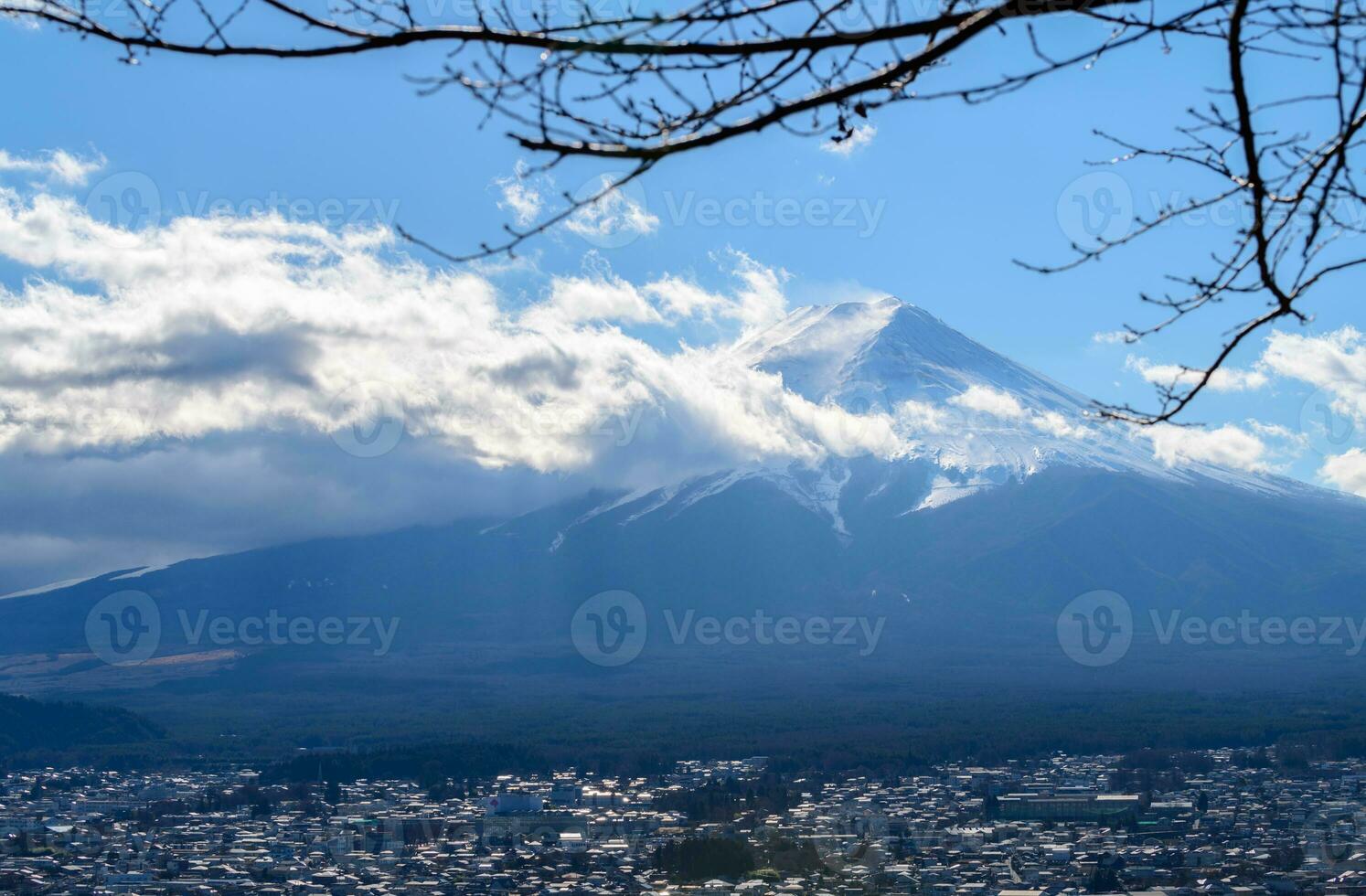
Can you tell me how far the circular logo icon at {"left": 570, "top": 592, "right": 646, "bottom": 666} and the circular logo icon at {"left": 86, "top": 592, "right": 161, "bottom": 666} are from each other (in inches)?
1187

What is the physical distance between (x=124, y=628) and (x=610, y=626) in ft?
134

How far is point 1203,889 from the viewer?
635 inches

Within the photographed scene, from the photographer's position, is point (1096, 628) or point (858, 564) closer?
point (1096, 628)

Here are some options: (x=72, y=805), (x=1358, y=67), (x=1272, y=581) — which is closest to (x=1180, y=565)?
(x=1272, y=581)

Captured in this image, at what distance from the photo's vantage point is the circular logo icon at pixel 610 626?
321 feet

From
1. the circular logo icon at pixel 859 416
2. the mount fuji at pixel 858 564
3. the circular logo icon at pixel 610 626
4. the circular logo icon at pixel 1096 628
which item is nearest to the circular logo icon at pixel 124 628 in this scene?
the mount fuji at pixel 858 564

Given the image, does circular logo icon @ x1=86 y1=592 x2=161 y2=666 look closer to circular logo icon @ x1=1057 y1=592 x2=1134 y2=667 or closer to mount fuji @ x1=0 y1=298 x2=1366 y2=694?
mount fuji @ x1=0 y1=298 x2=1366 y2=694

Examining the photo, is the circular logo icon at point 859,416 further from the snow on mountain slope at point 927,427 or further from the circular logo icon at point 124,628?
the circular logo icon at point 124,628

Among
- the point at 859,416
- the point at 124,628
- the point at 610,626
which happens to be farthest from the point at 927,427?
the point at 124,628

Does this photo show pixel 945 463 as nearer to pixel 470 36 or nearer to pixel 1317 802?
pixel 1317 802

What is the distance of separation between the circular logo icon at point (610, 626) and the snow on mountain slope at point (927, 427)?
53.0 ft

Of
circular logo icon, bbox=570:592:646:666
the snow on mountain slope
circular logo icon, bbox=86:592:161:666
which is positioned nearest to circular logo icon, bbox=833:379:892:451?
the snow on mountain slope

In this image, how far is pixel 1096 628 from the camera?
92312 millimetres

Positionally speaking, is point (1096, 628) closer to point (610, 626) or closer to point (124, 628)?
point (610, 626)
